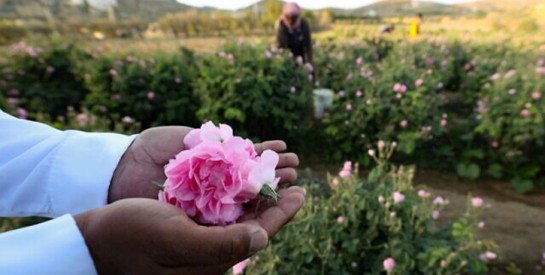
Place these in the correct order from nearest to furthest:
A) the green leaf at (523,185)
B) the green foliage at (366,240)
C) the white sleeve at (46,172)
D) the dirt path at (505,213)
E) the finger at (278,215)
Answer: the finger at (278,215) → the white sleeve at (46,172) → the green foliage at (366,240) → the dirt path at (505,213) → the green leaf at (523,185)

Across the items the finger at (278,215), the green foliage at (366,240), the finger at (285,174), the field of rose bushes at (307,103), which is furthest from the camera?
the field of rose bushes at (307,103)

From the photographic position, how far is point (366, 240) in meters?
2.11

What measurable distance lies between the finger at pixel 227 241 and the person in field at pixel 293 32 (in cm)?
508

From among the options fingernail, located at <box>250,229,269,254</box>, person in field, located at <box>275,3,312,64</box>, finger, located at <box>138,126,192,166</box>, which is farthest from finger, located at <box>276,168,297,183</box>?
person in field, located at <box>275,3,312,64</box>

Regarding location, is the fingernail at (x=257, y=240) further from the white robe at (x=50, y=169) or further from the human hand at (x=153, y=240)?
the white robe at (x=50, y=169)

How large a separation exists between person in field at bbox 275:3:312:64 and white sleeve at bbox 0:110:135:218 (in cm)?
466

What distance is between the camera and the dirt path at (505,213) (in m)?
2.95

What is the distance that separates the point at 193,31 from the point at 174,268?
23.2 metres

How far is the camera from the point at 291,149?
4938 millimetres

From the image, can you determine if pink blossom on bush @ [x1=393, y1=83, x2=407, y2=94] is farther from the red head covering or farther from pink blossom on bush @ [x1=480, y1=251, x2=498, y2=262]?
pink blossom on bush @ [x1=480, y1=251, x2=498, y2=262]

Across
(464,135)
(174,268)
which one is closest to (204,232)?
(174,268)

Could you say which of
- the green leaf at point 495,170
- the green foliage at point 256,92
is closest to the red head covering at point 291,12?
the green foliage at point 256,92

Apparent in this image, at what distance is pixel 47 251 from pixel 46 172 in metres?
0.52

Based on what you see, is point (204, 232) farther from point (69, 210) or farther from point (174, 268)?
point (69, 210)
